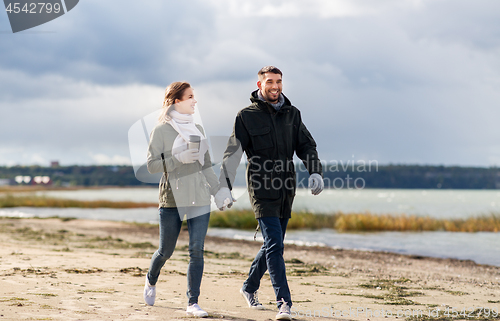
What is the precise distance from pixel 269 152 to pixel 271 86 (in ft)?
2.09

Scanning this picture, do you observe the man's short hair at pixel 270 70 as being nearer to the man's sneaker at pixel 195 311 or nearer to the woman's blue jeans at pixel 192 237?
the woman's blue jeans at pixel 192 237

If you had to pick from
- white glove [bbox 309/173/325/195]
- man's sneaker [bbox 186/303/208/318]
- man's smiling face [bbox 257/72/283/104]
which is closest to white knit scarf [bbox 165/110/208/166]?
man's smiling face [bbox 257/72/283/104]

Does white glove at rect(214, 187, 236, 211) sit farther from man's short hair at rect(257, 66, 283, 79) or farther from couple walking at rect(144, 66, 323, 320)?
man's short hair at rect(257, 66, 283, 79)

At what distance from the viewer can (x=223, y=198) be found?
4.27 metres

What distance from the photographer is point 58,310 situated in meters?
4.34

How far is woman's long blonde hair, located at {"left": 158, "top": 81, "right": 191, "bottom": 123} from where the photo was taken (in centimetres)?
442

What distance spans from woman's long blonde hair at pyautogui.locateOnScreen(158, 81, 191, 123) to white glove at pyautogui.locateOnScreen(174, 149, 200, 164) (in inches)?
16.4

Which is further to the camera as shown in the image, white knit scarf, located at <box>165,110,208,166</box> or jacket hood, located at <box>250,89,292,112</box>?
jacket hood, located at <box>250,89,292,112</box>

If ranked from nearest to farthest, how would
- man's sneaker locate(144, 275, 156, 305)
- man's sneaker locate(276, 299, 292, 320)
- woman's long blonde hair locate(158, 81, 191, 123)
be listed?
1. man's sneaker locate(276, 299, 292, 320)
2. woman's long blonde hair locate(158, 81, 191, 123)
3. man's sneaker locate(144, 275, 156, 305)

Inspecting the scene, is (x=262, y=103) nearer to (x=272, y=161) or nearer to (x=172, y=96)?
(x=272, y=161)

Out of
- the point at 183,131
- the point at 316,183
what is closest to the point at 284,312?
the point at 316,183

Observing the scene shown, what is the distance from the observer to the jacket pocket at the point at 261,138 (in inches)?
172

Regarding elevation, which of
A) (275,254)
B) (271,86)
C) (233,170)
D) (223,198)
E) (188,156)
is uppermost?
(271,86)

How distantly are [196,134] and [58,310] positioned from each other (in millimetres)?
2063
